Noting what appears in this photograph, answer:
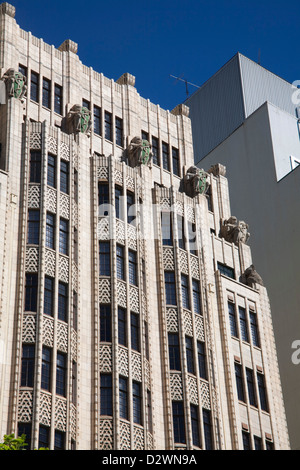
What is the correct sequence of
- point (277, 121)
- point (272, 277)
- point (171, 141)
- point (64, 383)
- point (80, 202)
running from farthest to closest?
point (277, 121) < point (272, 277) < point (171, 141) < point (80, 202) < point (64, 383)

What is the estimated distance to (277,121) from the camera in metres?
87.0

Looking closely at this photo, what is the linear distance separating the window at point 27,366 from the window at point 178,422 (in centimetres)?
1025

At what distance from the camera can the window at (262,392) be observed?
61.1m

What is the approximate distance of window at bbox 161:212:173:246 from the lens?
204 ft

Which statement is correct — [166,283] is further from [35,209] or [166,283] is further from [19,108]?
[19,108]

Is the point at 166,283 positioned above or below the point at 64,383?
above

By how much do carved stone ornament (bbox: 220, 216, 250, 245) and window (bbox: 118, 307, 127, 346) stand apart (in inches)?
614

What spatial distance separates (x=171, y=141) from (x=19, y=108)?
15.7 meters

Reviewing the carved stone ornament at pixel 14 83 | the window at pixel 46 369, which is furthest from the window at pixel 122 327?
the carved stone ornament at pixel 14 83

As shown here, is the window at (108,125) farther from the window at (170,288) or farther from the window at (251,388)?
the window at (251,388)

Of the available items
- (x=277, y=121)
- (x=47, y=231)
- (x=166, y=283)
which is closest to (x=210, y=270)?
(x=166, y=283)

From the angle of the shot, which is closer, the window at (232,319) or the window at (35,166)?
the window at (35,166)

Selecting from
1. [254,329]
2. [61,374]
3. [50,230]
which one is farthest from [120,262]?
[254,329]

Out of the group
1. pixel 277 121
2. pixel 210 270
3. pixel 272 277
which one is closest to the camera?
pixel 210 270
